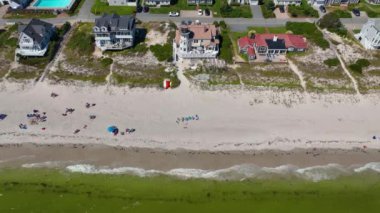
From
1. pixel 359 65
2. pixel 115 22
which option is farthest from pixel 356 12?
pixel 115 22

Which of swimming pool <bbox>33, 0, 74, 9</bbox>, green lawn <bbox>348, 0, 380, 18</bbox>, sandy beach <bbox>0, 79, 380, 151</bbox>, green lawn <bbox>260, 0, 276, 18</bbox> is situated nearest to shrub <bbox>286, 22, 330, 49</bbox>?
green lawn <bbox>260, 0, 276, 18</bbox>

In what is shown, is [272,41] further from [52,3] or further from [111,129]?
[52,3]

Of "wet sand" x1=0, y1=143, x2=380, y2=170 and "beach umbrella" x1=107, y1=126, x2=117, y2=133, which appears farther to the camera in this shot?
"beach umbrella" x1=107, y1=126, x2=117, y2=133

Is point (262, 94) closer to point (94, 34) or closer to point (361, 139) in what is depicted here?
point (361, 139)

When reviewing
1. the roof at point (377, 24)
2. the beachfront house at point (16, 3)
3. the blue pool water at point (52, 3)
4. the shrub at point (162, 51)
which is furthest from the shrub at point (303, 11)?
the beachfront house at point (16, 3)

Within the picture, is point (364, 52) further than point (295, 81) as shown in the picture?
Yes

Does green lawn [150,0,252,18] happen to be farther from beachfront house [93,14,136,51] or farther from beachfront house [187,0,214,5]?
beachfront house [93,14,136,51]

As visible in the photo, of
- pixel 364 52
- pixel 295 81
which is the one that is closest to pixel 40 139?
pixel 295 81
